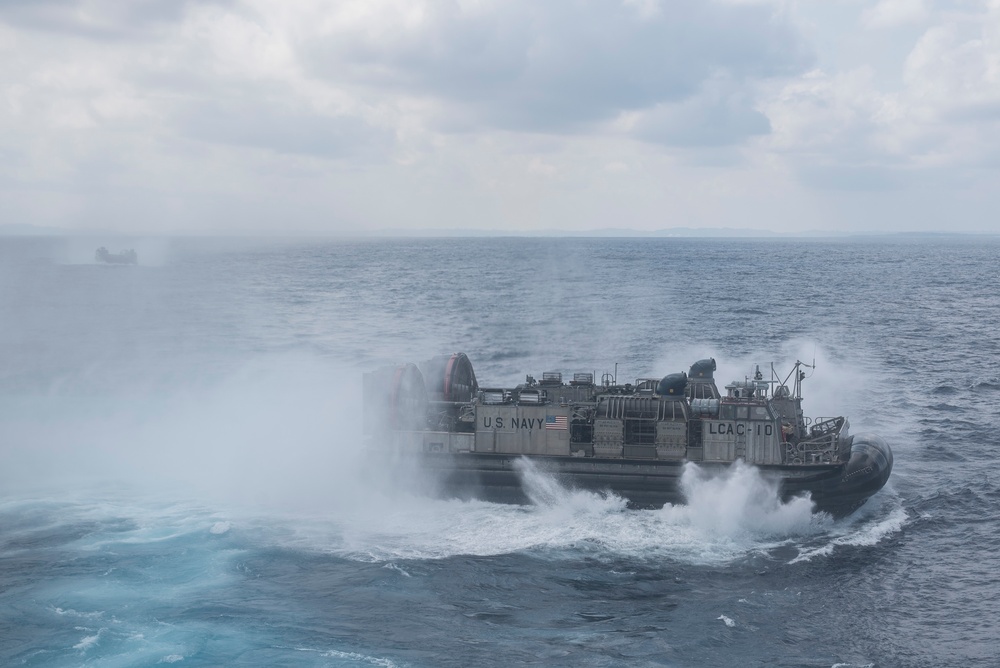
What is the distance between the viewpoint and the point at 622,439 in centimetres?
3938

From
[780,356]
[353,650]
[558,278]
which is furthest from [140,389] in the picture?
[558,278]

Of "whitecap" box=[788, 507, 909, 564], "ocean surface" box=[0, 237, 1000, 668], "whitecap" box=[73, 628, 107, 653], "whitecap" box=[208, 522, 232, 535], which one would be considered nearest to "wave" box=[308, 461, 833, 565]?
"ocean surface" box=[0, 237, 1000, 668]

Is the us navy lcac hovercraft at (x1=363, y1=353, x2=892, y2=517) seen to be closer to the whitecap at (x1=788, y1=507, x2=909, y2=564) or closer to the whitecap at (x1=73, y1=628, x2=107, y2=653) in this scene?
the whitecap at (x1=788, y1=507, x2=909, y2=564)

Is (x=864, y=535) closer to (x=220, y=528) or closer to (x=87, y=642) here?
(x=220, y=528)

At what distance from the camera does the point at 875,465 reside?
122 ft

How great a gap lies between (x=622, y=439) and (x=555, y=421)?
3.06 metres

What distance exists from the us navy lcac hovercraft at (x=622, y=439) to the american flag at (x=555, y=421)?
0.15 feet

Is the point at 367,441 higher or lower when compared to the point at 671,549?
higher

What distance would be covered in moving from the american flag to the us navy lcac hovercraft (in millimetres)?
45

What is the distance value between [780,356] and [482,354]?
24.6m

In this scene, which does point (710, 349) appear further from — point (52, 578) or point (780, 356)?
point (52, 578)

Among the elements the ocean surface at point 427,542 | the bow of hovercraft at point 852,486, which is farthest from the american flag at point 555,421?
the bow of hovercraft at point 852,486

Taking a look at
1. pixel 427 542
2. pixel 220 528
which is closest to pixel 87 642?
pixel 220 528

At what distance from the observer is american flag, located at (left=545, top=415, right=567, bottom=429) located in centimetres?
4003
